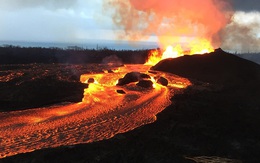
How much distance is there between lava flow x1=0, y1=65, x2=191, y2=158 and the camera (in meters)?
29.4

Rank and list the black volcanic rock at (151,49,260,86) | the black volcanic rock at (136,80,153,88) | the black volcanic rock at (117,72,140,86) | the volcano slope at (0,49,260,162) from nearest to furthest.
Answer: the volcano slope at (0,49,260,162), the black volcanic rock at (136,80,153,88), the black volcanic rock at (117,72,140,86), the black volcanic rock at (151,49,260,86)

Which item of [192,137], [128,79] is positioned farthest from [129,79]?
[192,137]

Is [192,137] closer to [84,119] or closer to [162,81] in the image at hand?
[84,119]

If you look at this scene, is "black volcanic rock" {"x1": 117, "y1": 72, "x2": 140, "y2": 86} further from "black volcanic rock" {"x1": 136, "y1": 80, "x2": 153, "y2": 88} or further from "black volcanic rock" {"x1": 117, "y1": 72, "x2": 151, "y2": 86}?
"black volcanic rock" {"x1": 136, "y1": 80, "x2": 153, "y2": 88}

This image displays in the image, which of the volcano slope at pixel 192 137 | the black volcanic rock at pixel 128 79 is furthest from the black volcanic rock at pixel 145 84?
the volcano slope at pixel 192 137

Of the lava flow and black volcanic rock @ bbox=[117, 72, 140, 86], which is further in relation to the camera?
black volcanic rock @ bbox=[117, 72, 140, 86]

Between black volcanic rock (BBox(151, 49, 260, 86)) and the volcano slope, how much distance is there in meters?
9.00

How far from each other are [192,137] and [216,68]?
1691 inches

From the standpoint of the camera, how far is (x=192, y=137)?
31469mm

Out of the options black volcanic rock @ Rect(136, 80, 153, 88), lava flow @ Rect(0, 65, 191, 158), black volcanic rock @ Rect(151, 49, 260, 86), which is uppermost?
black volcanic rock @ Rect(151, 49, 260, 86)

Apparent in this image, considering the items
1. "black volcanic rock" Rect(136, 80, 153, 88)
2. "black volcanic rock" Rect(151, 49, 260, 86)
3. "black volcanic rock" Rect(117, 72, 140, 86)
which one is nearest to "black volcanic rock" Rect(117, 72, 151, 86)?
"black volcanic rock" Rect(117, 72, 140, 86)

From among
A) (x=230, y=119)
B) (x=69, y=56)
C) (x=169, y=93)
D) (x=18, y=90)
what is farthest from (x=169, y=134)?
(x=69, y=56)

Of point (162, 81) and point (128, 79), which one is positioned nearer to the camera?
point (162, 81)

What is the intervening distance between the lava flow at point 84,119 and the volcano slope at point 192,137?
73.8 inches
